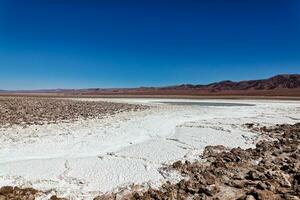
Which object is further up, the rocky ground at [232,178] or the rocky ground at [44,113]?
the rocky ground at [44,113]

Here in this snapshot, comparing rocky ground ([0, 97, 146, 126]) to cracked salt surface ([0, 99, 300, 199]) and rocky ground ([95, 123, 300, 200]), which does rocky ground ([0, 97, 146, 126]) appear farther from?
rocky ground ([95, 123, 300, 200])

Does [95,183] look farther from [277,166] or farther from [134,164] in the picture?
[277,166]

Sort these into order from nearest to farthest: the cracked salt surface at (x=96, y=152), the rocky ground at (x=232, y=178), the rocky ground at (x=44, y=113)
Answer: the rocky ground at (x=232, y=178), the cracked salt surface at (x=96, y=152), the rocky ground at (x=44, y=113)

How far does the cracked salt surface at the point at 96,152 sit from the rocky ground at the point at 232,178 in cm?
41

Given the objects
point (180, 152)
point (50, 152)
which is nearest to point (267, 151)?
point (180, 152)

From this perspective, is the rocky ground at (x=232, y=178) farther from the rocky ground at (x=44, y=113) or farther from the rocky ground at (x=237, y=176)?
the rocky ground at (x=44, y=113)

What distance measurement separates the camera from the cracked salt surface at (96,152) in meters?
6.17

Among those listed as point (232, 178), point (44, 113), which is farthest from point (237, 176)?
point (44, 113)

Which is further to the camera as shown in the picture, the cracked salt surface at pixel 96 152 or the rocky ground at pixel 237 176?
the cracked salt surface at pixel 96 152

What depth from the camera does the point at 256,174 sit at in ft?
21.3

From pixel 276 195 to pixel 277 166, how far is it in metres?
1.95

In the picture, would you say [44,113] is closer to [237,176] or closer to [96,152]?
[96,152]

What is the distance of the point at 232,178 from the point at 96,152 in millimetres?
3854

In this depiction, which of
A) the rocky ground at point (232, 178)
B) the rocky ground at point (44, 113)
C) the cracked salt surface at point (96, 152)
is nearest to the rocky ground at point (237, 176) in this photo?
the rocky ground at point (232, 178)
